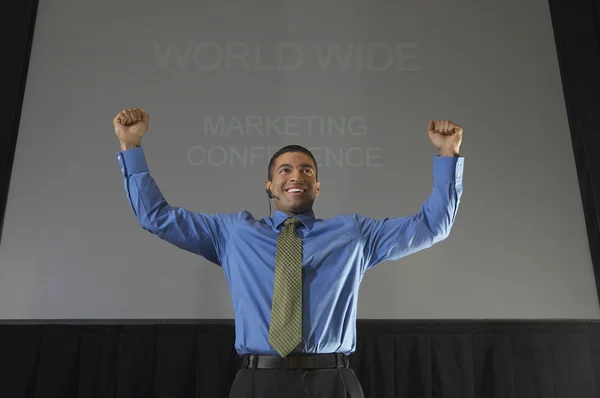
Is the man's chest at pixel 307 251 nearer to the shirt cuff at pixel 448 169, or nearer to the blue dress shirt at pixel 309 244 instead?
the blue dress shirt at pixel 309 244

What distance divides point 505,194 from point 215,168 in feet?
5.07

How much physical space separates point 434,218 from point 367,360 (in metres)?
1.36

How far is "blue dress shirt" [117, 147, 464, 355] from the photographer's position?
4.92ft

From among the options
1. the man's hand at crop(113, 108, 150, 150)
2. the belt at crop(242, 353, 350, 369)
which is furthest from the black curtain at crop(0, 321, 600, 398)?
the man's hand at crop(113, 108, 150, 150)

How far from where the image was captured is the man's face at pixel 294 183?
1670 mm

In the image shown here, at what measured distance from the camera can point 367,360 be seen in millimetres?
2721

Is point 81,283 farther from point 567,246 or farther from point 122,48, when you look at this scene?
point 567,246

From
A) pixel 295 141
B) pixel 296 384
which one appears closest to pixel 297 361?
pixel 296 384

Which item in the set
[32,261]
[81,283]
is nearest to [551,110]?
[81,283]

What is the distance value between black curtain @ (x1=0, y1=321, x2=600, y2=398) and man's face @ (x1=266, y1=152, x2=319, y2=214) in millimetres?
1227

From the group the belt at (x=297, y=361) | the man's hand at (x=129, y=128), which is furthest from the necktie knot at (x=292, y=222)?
the man's hand at (x=129, y=128)

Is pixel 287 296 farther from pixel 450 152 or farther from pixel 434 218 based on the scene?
pixel 450 152

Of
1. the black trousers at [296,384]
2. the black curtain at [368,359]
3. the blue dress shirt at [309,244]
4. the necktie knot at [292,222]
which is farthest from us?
the black curtain at [368,359]

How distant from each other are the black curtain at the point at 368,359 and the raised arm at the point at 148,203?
1.19m
